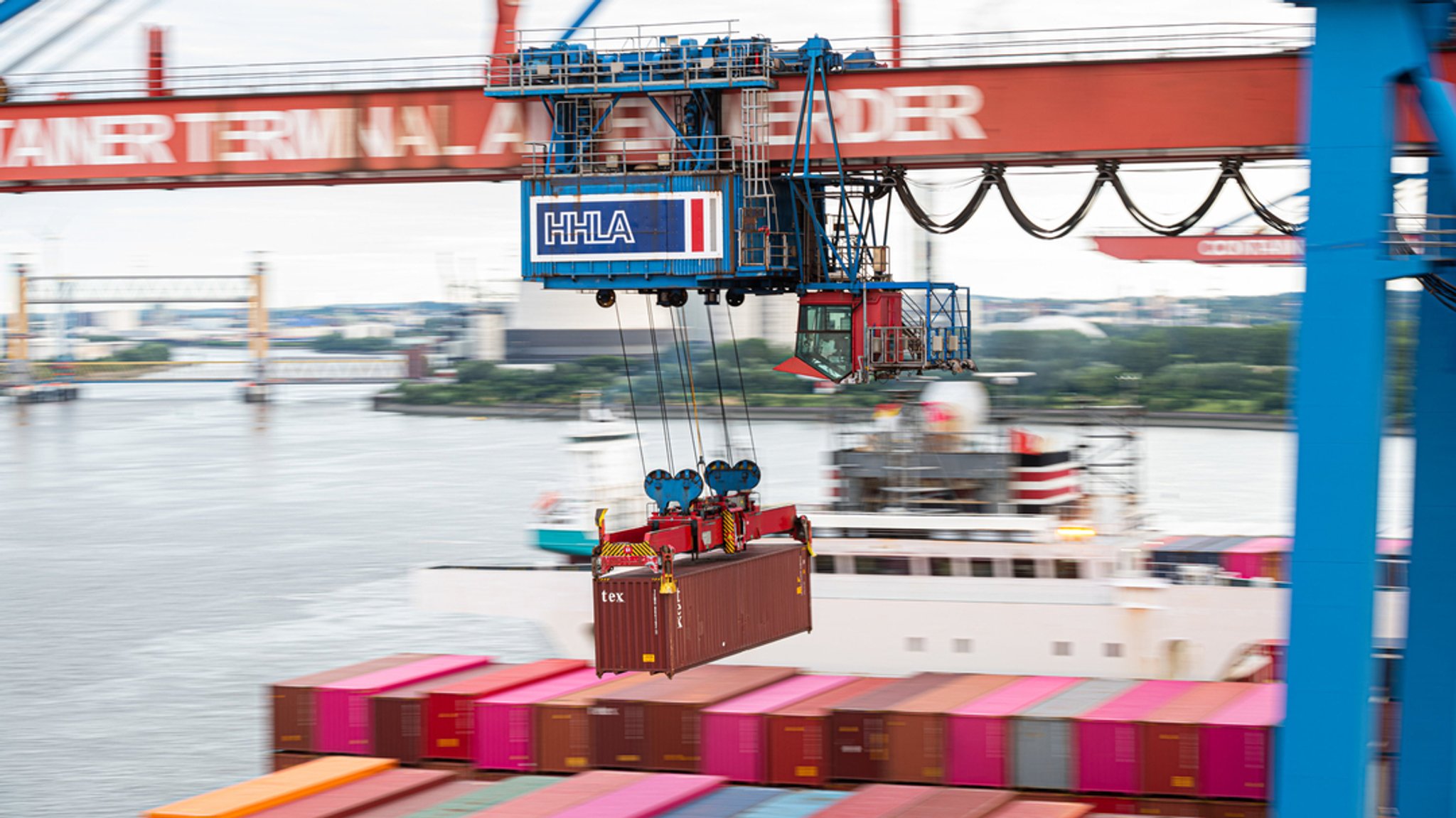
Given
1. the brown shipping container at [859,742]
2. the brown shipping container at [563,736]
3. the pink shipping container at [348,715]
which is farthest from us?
the pink shipping container at [348,715]

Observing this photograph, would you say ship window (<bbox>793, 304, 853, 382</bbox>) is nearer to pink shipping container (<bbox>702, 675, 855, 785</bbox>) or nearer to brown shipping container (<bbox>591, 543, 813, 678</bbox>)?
brown shipping container (<bbox>591, 543, 813, 678</bbox>)

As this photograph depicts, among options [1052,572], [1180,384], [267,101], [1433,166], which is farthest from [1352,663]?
[1180,384]

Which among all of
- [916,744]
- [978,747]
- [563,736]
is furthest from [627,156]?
[563,736]

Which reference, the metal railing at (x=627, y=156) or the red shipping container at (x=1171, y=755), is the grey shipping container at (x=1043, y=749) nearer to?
the red shipping container at (x=1171, y=755)

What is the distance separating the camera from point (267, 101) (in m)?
17.6

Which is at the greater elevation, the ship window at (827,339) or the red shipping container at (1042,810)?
the ship window at (827,339)

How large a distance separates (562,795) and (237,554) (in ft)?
127

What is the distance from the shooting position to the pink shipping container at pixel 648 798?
2008 cm

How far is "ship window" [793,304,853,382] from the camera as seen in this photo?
58.7 feet

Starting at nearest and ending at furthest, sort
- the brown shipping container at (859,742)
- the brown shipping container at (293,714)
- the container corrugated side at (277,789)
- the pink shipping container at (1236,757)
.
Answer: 1. the container corrugated side at (277,789)
2. the pink shipping container at (1236,757)
3. the brown shipping container at (859,742)
4. the brown shipping container at (293,714)

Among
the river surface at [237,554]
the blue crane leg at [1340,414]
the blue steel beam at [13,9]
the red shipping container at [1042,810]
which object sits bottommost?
the river surface at [237,554]

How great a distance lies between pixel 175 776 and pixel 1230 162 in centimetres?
2426

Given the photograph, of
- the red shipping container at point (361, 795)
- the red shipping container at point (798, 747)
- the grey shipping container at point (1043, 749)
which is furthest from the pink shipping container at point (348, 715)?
the grey shipping container at point (1043, 749)

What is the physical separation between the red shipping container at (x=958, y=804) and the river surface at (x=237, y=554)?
8.79m
